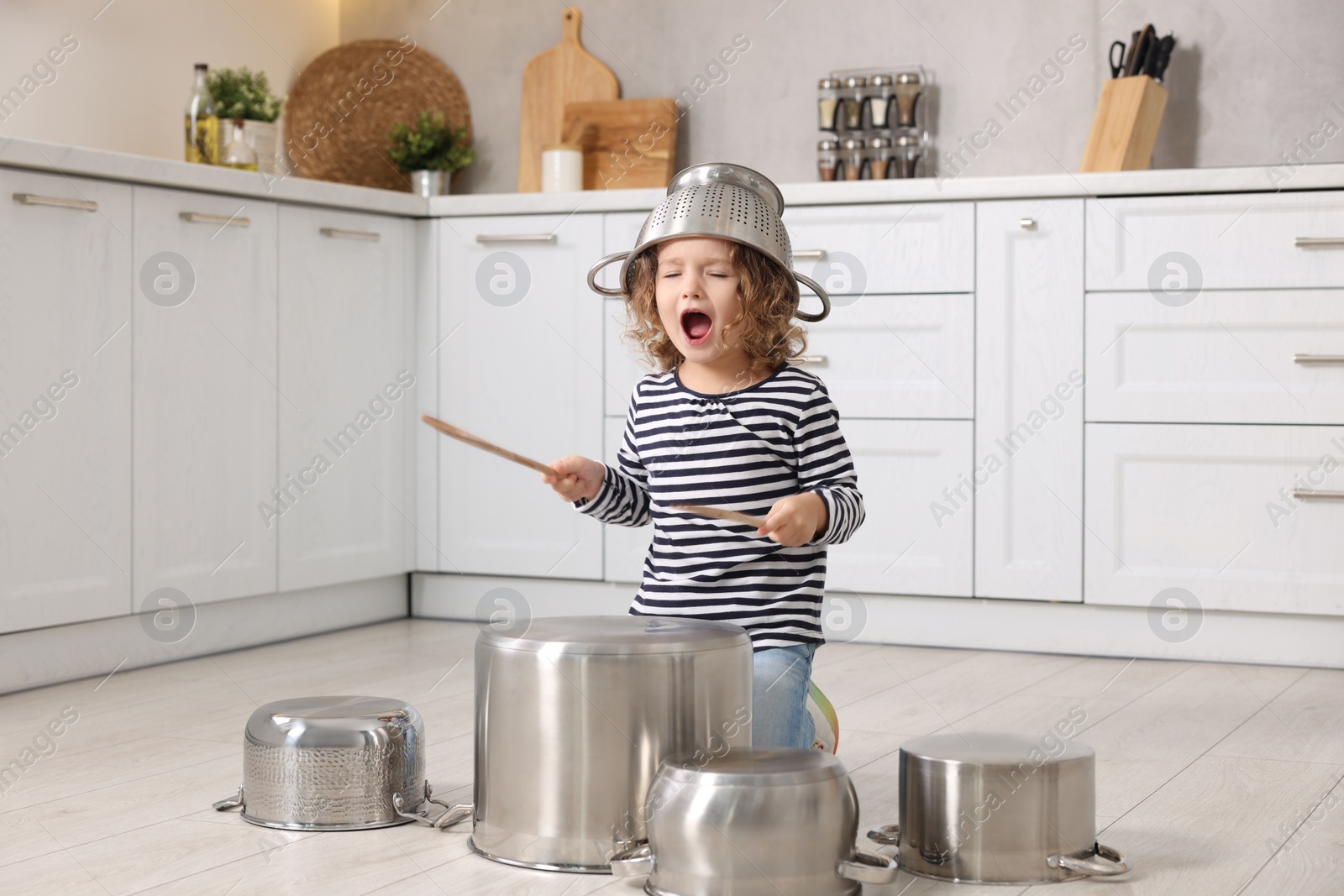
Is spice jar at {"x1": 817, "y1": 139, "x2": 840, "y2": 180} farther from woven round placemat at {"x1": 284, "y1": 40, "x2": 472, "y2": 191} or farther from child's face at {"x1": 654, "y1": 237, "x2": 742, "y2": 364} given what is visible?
child's face at {"x1": 654, "y1": 237, "x2": 742, "y2": 364}

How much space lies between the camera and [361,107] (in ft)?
12.0

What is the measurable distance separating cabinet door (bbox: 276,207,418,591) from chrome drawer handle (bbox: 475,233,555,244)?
0.57ft

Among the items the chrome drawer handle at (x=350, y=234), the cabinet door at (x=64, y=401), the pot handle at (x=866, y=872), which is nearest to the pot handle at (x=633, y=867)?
the pot handle at (x=866, y=872)

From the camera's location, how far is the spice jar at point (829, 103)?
317 cm

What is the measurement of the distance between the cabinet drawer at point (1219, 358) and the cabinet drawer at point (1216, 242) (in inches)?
1.2

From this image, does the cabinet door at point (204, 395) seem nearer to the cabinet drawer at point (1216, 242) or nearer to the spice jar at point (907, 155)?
the spice jar at point (907, 155)

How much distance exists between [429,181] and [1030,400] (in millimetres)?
1590

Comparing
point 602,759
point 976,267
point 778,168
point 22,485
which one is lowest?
point 602,759

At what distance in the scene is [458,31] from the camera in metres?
3.68

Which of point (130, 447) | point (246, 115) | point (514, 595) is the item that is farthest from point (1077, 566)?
point (246, 115)

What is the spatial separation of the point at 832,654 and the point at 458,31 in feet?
6.34

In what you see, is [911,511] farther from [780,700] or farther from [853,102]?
[780,700]

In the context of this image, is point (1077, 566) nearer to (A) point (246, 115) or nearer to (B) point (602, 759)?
(B) point (602, 759)

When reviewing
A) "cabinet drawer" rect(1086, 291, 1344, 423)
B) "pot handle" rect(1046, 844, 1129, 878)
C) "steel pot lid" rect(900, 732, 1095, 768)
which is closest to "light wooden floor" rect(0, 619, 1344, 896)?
"pot handle" rect(1046, 844, 1129, 878)
